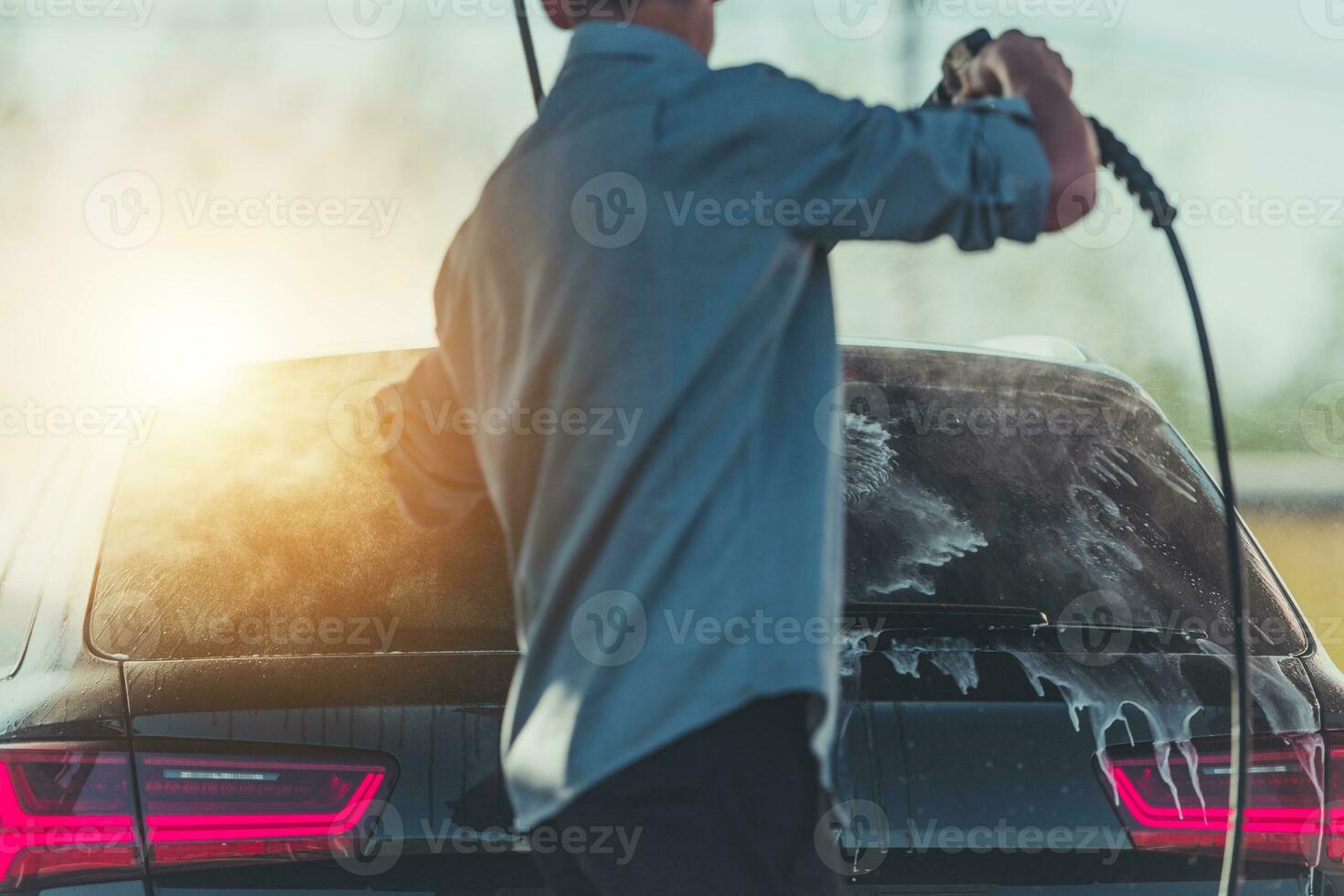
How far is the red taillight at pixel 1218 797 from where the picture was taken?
5.77 ft

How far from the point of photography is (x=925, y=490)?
7.30 ft

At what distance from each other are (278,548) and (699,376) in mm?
1016

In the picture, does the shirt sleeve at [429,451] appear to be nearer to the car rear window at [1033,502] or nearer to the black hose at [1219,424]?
the car rear window at [1033,502]

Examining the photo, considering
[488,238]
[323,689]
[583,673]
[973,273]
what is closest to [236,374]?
[323,689]

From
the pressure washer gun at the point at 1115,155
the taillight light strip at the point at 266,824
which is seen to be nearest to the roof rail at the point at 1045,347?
the pressure washer gun at the point at 1115,155

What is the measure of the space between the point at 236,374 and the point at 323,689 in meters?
0.75

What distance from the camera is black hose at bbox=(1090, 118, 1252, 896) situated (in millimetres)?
1458

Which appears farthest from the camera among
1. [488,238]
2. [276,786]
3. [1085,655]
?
[1085,655]

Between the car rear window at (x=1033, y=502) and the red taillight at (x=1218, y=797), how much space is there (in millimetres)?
242

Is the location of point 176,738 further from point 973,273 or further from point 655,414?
point 973,273

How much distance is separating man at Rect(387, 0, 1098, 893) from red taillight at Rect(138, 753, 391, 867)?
1.50 feet

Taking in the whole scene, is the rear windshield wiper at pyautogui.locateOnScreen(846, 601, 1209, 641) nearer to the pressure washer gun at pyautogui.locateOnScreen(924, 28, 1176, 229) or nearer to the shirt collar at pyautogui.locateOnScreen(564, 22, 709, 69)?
the pressure washer gun at pyautogui.locateOnScreen(924, 28, 1176, 229)

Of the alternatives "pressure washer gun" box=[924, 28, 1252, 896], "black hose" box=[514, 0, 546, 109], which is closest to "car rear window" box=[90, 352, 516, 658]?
"black hose" box=[514, 0, 546, 109]

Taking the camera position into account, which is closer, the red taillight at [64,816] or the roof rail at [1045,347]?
the red taillight at [64,816]
